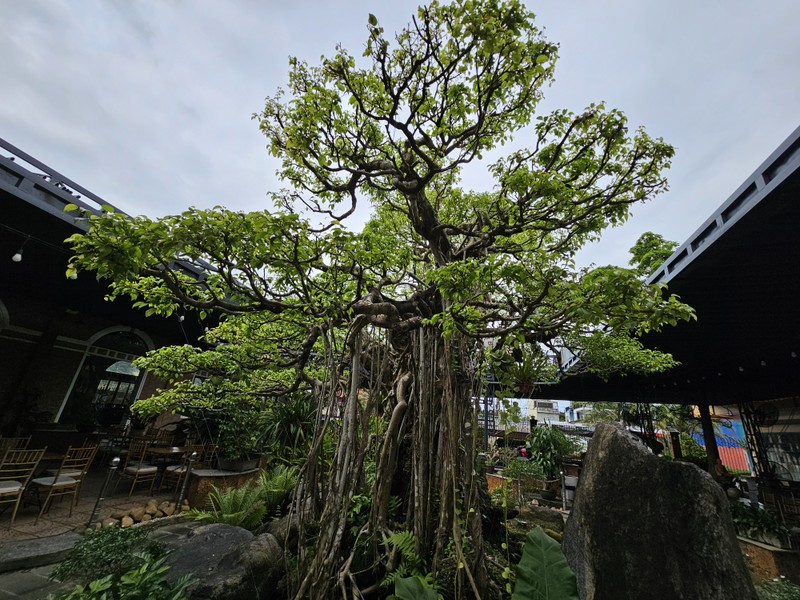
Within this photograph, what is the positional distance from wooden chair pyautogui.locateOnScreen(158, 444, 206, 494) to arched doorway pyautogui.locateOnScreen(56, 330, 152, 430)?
2.42 m

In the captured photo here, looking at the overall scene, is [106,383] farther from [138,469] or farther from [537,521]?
[537,521]

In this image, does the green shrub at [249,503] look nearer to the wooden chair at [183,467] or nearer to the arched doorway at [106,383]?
the wooden chair at [183,467]

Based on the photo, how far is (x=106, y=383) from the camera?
27.2 feet

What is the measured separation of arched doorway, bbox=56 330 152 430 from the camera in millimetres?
7696

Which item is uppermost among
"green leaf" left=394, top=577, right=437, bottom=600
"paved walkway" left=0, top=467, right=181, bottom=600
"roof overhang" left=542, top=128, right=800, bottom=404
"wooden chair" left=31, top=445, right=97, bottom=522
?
"roof overhang" left=542, top=128, right=800, bottom=404

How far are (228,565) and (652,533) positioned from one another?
2.88 meters

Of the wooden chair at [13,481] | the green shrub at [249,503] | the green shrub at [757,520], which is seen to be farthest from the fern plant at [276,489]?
the green shrub at [757,520]

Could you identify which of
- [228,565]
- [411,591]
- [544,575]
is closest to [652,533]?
[544,575]

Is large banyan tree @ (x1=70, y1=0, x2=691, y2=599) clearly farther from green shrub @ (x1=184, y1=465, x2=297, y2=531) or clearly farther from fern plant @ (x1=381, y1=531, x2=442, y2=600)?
green shrub @ (x1=184, y1=465, x2=297, y2=531)

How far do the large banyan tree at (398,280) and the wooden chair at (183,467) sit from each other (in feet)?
7.95

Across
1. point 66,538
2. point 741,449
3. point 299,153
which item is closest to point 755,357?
point 299,153

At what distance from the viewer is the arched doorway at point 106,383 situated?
25.3 ft

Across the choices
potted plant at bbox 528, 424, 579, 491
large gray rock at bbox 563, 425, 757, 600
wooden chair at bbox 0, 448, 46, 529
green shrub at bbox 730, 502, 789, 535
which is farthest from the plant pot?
green shrub at bbox 730, 502, 789, 535

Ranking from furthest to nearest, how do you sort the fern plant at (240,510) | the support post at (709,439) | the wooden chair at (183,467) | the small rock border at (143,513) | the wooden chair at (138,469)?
the support post at (709,439), the wooden chair at (183,467), the wooden chair at (138,469), the small rock border at (143,513), the fern plant at (240,510)
